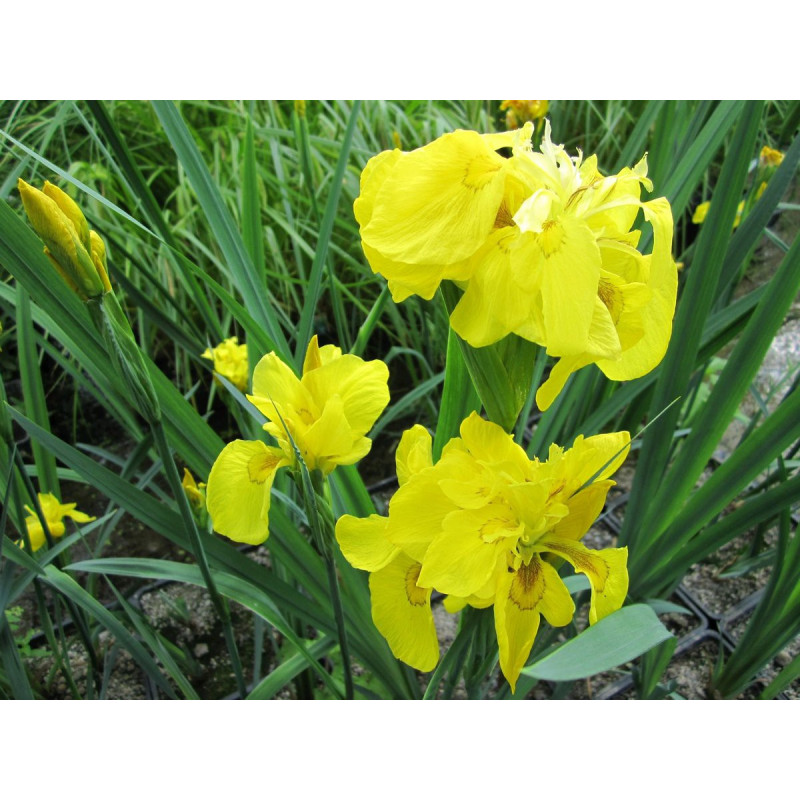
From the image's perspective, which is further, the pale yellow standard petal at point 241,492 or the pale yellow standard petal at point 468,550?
the pale yellow standard petal at point 241,492

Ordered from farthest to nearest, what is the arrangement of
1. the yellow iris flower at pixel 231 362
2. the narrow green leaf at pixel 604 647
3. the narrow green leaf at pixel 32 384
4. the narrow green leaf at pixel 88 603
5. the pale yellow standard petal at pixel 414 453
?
the yellow iris flower at pixel 231 362
the narrow green leaf at pixel 32 384
the narrow green leaf at pixel 88 603
the pale yellow standard petal at pixel 414 453
the narrow green leaf at pixel 604 647

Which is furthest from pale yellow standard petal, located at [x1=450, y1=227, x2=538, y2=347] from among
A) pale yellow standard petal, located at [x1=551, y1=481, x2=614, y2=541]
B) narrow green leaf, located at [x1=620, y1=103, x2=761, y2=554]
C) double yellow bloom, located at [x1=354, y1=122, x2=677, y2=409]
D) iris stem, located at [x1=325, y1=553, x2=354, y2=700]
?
narrow green leaf, located at [x1=620, y1=103, x2=761, y2=554]

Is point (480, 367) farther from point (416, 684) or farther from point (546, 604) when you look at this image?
point (416, 684)

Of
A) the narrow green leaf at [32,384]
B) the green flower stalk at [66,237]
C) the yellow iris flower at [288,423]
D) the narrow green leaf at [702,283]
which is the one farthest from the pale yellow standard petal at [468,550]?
the narrow green leaf at [32,384]

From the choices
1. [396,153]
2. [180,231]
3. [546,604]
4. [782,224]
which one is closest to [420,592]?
[546,604]

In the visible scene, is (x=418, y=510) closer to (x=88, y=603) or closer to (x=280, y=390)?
(x=280, y=390)

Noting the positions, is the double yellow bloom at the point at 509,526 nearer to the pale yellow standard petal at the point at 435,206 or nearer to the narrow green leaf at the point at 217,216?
the pale yellow standard petal at the point at 435,206

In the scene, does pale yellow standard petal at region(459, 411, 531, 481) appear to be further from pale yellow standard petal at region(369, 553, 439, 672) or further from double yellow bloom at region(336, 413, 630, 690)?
pale yellow standard petal at region(369, 553, 439, 672)
